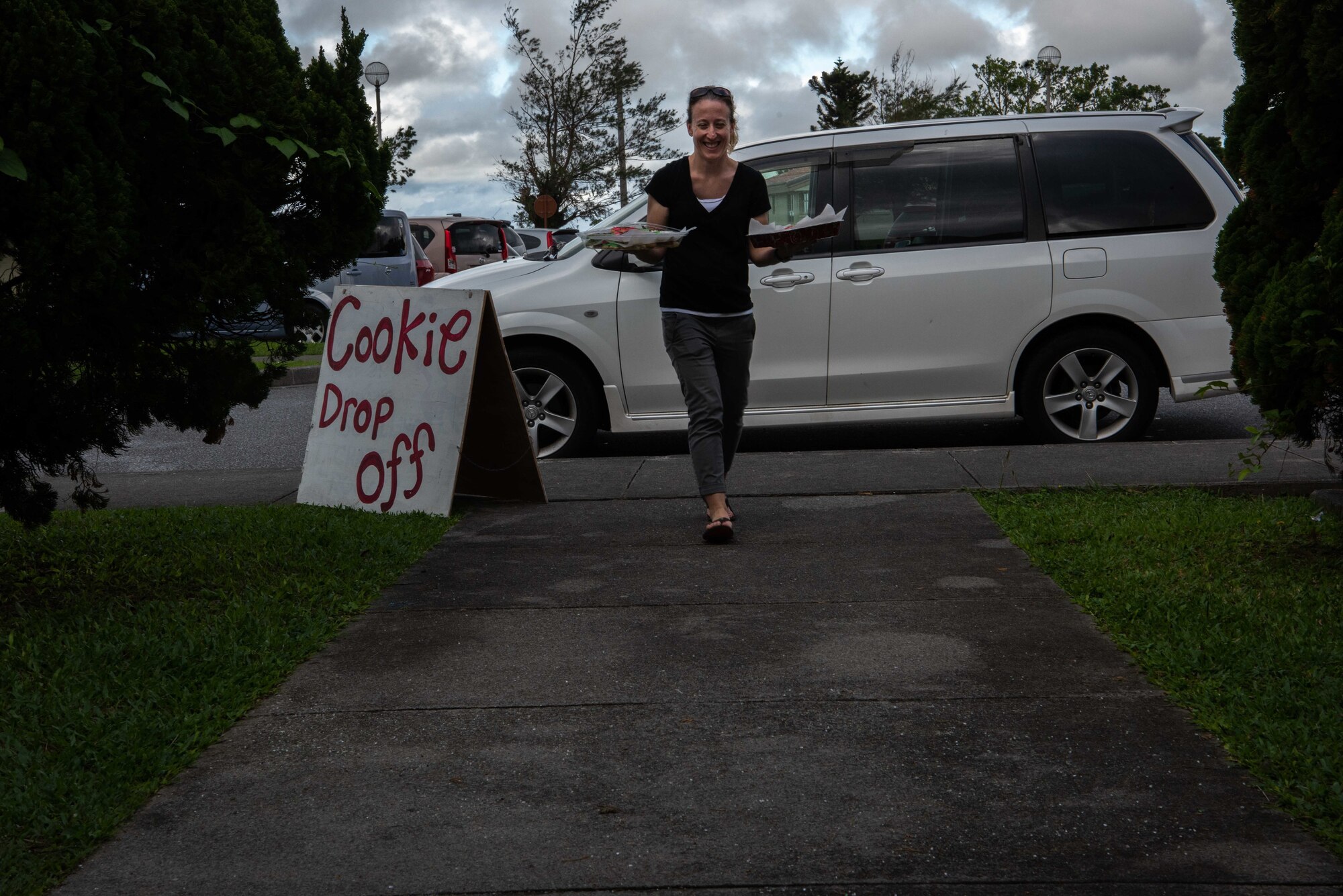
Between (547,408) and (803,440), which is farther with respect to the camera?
(803,440)

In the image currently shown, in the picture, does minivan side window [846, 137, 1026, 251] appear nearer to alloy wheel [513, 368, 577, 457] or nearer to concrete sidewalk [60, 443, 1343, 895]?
alloy wheel [513, 368, 577, 457]

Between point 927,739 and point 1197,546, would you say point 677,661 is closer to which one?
point 927,739

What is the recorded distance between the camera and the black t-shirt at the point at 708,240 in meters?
5.73

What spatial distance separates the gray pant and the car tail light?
43.0ft

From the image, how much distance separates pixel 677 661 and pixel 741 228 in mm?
2327

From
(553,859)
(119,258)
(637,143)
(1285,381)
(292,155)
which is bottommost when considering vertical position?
(553,859)

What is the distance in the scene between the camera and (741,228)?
18.9 ft

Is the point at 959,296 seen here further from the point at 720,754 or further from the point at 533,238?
the point at 533,238

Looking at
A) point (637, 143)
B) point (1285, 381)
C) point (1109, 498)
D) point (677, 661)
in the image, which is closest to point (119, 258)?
point (677, 661)

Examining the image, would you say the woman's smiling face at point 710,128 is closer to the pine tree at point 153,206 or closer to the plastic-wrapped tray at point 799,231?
the plastic-wrapped tray at point 799,231

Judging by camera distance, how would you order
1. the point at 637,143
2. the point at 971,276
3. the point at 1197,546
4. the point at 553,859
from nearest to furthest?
the point at 553,859 < the point at 1197,546 < the point at 971,276 < the point at 637,143

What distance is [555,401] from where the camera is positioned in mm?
8211

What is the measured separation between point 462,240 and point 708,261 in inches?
751

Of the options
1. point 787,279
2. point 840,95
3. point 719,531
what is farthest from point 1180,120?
point 840,95
